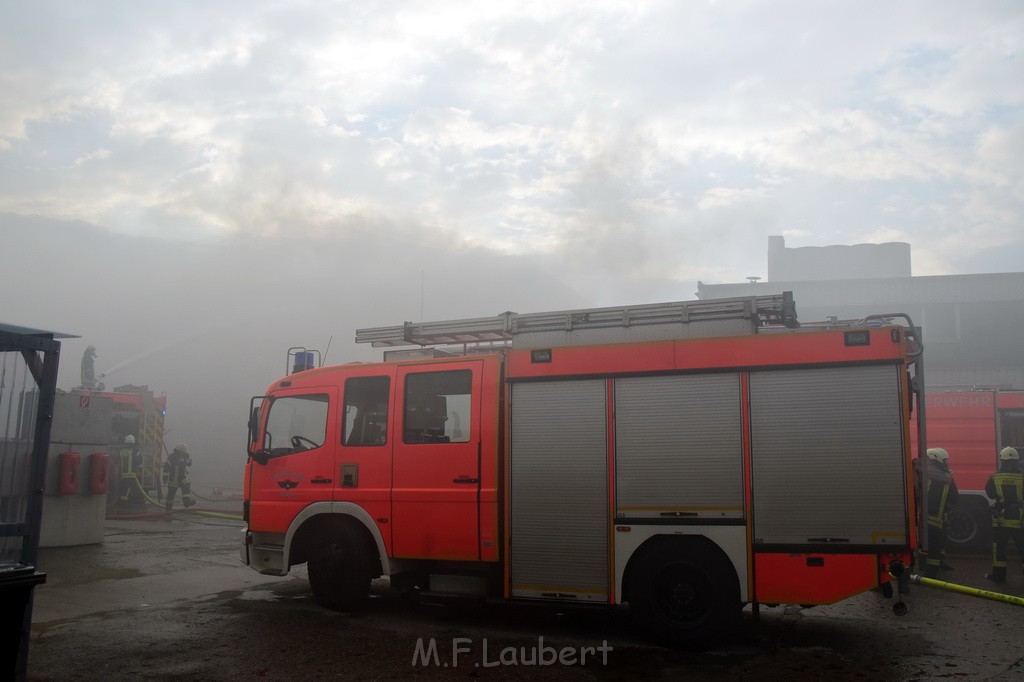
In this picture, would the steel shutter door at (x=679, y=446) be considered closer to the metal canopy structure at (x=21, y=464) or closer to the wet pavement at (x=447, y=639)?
the wet pavement at (x=447, y=639)

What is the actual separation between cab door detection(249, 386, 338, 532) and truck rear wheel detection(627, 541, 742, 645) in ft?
10.5

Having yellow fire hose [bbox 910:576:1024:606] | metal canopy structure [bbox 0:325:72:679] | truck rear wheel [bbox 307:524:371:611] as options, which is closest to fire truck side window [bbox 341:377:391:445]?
truck rear wheel [bbox 307:524:371:611]

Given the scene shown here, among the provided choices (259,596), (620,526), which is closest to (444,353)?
(620,526)

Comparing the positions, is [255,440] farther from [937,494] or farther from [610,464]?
[937,494]

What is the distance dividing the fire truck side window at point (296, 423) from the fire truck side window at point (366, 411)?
0.28m

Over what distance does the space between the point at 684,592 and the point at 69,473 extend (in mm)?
9893

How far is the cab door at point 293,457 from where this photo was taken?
7.84m

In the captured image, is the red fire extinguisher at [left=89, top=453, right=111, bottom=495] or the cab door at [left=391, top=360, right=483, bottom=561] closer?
the cab door at [left=391, top=360, right=483, bottom=561]

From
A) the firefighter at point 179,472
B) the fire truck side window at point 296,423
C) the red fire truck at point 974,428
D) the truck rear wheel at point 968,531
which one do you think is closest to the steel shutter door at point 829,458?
the fire truck side window at point 296,423

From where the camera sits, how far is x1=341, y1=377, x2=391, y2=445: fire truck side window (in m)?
7.68

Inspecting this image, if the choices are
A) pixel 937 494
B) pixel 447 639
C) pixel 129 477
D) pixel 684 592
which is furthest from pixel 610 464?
pixel 129 477

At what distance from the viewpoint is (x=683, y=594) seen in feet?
21.0

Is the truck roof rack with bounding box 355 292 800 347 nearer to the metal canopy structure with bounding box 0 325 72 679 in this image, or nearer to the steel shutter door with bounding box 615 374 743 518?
the steel shutter door with bounding box 615 374 743 518

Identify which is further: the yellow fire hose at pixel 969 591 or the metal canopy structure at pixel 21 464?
the yellow fire hose at pixel 969 591
